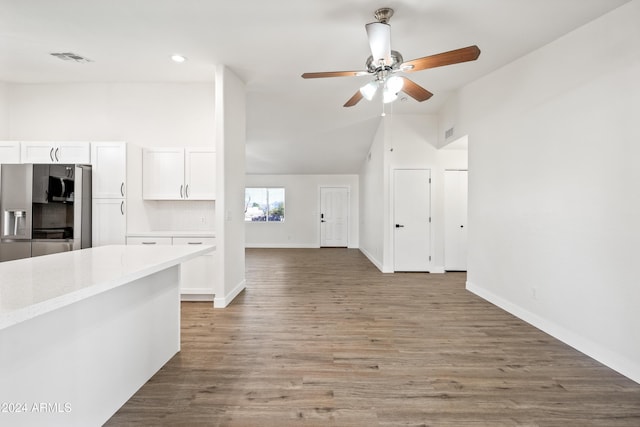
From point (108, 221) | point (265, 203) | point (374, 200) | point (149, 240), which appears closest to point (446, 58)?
point (149, 240)

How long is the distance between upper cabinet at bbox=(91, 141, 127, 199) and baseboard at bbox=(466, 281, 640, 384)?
4.83 m

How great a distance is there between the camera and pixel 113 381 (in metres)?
1.72

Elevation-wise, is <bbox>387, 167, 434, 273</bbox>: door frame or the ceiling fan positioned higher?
the ceiling fan

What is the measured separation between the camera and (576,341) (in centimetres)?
260

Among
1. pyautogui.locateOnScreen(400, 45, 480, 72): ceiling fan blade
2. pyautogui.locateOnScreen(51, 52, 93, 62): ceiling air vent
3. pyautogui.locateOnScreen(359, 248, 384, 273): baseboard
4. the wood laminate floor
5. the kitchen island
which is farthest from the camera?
pyautogui.locateOnScreen(359, 248, 384, 273): baseboard

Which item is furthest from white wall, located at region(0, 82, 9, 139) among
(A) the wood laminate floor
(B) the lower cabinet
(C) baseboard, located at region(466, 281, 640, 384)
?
(C) baseboard, located at region(466, 281, 640, 384)

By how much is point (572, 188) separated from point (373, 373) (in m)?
2.41

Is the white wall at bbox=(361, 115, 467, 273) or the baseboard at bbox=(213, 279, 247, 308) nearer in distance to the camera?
the baseboard at bbox=(213, 279, 247, 308)

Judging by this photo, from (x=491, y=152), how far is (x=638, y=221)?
1.91m

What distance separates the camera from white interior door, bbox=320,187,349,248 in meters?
9.69

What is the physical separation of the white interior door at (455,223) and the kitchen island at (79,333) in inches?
192

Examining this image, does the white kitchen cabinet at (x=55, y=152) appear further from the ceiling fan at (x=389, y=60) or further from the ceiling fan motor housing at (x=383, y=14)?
the ceiling fan motor housing at (x=383, y=14)

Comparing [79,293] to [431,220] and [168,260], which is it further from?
[431,220]

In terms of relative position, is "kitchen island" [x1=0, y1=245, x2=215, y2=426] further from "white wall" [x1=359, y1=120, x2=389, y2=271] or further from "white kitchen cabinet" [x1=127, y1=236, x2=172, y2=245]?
"white wall" [x1=359, y1=120, x2=389, y2=271]
